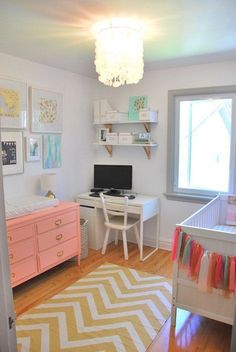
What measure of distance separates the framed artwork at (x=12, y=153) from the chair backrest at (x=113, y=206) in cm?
108

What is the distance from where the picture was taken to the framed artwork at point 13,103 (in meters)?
2.82

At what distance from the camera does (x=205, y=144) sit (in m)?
3.53

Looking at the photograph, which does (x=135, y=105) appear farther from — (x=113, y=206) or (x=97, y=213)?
(x=97, y=213)

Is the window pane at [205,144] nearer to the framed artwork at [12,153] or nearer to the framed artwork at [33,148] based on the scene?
the framed artwork at [33,148]

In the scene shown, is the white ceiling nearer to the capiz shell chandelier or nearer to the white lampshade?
the capiz shell chandelier

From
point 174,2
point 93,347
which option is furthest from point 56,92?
point 93,347

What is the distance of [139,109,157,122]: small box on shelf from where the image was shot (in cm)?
358

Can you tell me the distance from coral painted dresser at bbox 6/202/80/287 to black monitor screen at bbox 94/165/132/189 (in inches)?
32.5

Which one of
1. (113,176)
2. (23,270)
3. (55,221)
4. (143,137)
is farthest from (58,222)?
(143,137)

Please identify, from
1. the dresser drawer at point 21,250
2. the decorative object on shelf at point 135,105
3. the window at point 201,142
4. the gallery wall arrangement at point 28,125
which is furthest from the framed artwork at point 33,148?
the window at point 201,142

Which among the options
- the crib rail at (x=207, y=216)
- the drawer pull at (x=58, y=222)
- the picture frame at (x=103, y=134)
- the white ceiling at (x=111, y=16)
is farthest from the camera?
the picture frame at (x=103, y=134)

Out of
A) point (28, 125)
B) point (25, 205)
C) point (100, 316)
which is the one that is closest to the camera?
point (100, 316)

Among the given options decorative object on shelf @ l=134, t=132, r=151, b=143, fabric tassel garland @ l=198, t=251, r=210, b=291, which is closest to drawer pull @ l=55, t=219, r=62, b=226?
decorative object on shelf @ l=134, t=132, r=151, b=143

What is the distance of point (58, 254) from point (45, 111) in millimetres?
1656
